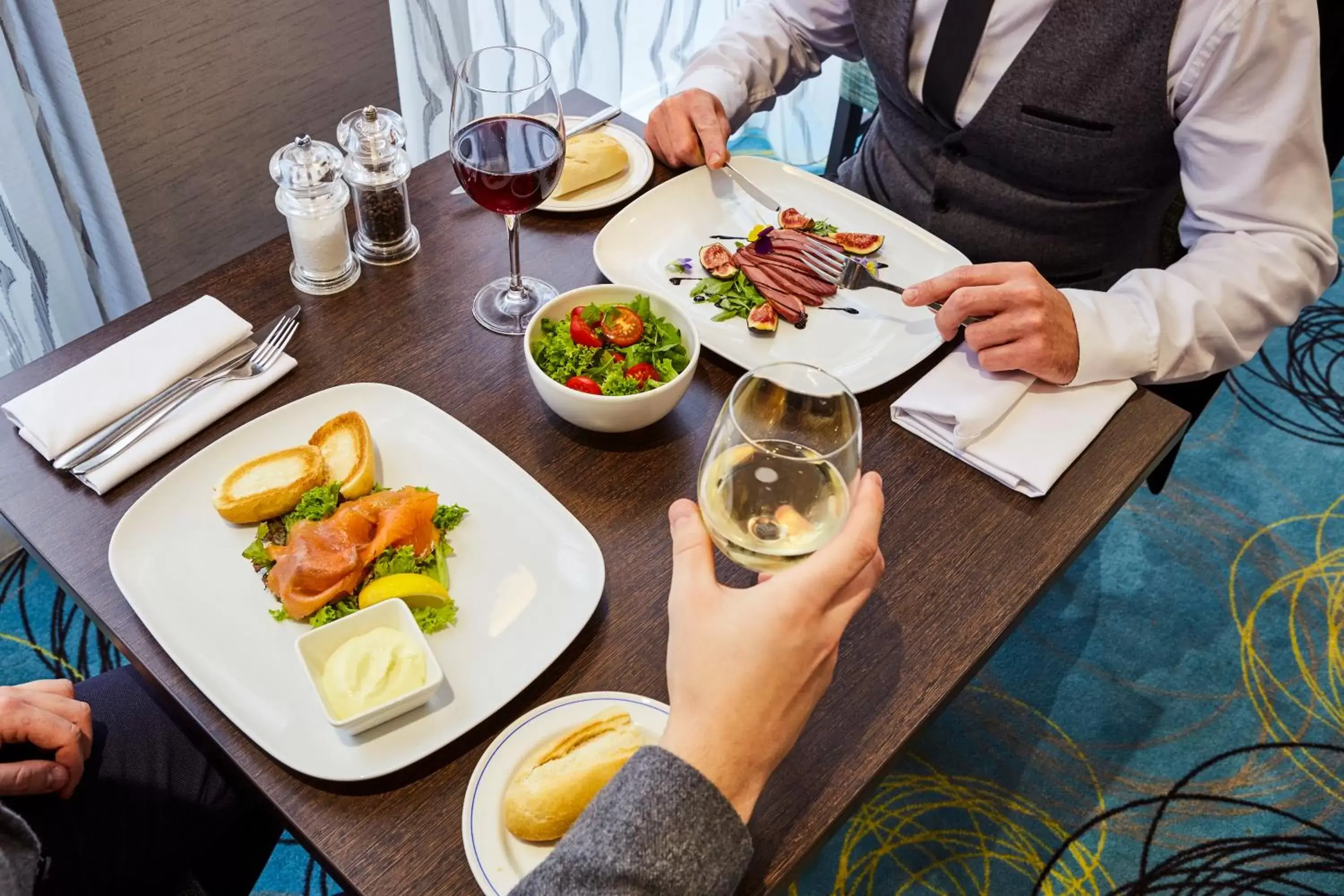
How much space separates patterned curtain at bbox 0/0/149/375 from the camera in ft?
6.00

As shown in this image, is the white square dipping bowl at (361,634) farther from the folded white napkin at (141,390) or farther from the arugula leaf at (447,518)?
the folded white napkin at (141,390)

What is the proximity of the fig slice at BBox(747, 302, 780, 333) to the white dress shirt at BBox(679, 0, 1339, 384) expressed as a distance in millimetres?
379

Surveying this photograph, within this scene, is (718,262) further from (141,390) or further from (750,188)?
(141,390)

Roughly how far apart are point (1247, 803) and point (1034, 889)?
1.57ft

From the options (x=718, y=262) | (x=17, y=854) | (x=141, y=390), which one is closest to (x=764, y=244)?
(x=718, y=262)

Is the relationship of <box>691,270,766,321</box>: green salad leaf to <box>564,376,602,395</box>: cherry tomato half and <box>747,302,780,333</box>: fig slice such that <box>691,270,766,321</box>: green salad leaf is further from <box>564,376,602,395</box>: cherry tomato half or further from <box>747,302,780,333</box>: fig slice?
<box>564,376,602,395</box>: cherry tomato half

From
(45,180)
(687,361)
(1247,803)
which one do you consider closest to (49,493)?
(687,361)

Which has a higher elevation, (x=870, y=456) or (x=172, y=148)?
(x=870, y=456)

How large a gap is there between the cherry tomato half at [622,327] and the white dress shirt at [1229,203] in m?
0.55

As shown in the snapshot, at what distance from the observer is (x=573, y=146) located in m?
1.55

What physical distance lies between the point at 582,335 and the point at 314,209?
15.4 inches

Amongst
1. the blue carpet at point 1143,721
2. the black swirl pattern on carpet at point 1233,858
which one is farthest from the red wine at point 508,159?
the black swirl pattern on carpet at point 1233,858

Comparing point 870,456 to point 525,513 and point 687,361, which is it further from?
point 525,513

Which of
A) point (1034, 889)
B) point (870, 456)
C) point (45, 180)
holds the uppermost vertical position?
point (870, 456)
